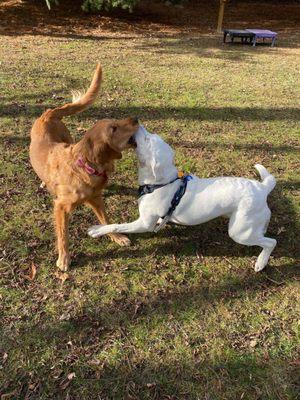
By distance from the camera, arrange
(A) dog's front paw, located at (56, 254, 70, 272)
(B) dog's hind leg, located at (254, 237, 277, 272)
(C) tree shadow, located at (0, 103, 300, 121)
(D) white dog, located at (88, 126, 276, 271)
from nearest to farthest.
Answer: (D) white dog, located at (88, 126, 276, 271) < (B) dog's hind leg, located at (254, 237, 277, 272) < (A) dog's front paw, located at (56, 254, 70, 272) < (C) tree shadow, located at (0, 103, 300, 121)

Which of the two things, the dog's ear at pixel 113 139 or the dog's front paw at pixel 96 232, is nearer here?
the dog's ear at pixel 113 139

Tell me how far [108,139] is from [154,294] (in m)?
1.34

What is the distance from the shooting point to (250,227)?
3131mm

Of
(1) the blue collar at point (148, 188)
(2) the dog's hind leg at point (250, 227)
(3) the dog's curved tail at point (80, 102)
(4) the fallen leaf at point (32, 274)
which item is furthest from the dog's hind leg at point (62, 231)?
(2) the dog's hind leg at point (250, 227)

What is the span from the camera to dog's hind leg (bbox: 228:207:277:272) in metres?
3.09

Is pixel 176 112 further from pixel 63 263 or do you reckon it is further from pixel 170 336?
pixel 170 336

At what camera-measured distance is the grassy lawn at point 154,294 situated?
104 inches

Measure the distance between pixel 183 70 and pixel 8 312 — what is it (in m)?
7.04

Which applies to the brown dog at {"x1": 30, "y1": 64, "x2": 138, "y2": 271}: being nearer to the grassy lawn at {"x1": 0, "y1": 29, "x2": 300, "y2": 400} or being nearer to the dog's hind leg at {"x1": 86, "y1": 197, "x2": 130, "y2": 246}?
the dog's hind leg at {"x1": 86, "y1": 197, "x2": 130, "y2": 246}

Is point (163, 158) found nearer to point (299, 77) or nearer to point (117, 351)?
point (117, 351)

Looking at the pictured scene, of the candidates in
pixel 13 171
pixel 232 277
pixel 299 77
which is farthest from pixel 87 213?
pixel 299 77

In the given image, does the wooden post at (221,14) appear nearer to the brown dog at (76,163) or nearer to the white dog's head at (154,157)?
the brown dog at (76,163)

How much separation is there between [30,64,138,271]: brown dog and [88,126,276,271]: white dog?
207 mm

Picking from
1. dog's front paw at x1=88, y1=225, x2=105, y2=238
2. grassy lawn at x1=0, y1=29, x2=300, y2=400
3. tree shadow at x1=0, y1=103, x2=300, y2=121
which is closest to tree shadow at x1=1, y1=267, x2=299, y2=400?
grassy lawn at x1=0, y1=29, x2=300, y2=400
